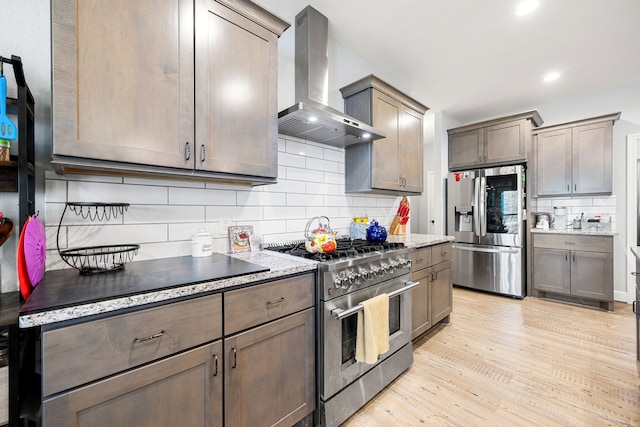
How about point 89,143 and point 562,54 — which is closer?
point 89,143

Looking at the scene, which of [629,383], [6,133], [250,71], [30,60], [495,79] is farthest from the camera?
[495,79]

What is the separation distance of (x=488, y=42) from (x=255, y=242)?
2.89 meters

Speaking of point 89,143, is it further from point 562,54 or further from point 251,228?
point 562,54

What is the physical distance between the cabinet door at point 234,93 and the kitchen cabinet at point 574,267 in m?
4.08

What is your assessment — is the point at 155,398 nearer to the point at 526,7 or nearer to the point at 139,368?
the point at 139,368

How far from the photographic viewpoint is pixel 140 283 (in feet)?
3.42

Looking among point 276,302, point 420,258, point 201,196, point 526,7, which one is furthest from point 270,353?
point 526,7

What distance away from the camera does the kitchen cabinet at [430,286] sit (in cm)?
240

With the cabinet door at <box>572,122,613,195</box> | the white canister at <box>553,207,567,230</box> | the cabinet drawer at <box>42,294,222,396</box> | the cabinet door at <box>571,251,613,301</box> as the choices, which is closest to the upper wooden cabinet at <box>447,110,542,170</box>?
the cabinet door at <box>572,122,613,195</box>

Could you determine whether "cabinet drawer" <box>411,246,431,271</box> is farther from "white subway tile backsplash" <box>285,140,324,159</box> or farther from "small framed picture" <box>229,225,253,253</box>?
"small framed picture" <box>229,225,253,253</box>

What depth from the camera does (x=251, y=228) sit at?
1.98 meters

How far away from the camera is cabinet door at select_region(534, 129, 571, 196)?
12.7 feet

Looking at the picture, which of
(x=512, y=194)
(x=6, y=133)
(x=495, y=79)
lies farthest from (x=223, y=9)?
(x=512, y=194)

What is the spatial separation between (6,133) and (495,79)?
436 cm
